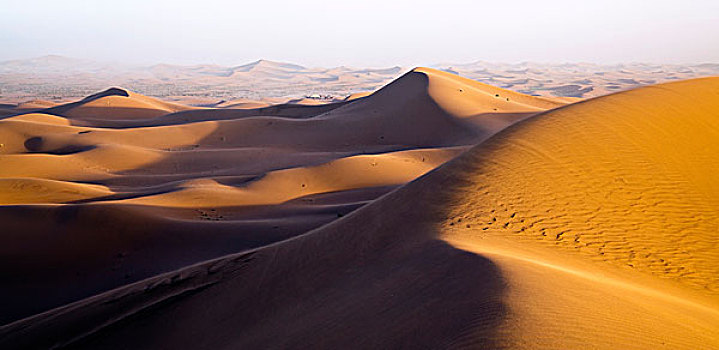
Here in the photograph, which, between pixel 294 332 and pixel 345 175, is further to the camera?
pixel 345 175

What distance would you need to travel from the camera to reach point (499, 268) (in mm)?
4461

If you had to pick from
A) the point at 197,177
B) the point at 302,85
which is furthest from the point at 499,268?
the point at 302,85

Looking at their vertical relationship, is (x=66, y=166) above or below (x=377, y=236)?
below

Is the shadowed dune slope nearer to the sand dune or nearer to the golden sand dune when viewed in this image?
the golden sand dune

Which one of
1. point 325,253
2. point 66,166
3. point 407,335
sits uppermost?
point 407,335

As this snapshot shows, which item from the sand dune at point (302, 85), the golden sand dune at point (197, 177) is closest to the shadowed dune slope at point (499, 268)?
the golden sand dune at point (197, 177)

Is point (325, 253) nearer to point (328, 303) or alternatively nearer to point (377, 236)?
point (377, 236)

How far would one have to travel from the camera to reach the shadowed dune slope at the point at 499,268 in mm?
3771

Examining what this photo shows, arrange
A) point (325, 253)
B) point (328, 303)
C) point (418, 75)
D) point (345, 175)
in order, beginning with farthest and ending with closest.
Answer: point (418, 75) < point (345, 175) < point (325, 253) < point (328, 303)

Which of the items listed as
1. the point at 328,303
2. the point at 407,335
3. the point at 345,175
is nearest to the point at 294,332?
the point at 328,303

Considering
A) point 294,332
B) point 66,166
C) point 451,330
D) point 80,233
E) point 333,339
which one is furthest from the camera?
point 66,166

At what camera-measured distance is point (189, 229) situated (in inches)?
397

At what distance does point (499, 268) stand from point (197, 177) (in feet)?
44.9

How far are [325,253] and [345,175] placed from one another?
8.56m
